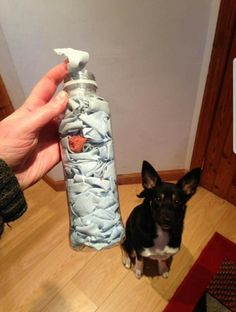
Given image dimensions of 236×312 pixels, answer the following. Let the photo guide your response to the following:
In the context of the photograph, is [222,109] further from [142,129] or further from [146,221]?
[146,221]

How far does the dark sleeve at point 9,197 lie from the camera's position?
1.93 ft

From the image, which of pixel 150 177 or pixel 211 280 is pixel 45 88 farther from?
pixel 211 280

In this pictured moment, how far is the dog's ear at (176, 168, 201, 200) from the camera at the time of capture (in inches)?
37.6

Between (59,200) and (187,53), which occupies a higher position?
(187,53)

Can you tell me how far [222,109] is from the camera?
1.26 metres

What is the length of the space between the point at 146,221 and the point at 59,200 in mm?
781

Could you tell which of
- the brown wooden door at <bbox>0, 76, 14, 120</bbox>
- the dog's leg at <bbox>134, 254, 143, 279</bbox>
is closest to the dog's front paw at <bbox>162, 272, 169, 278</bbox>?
the dog's leg at <bbox>134, 254, 143, 279</bbox>

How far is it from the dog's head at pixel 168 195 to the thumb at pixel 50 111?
0.46 metres

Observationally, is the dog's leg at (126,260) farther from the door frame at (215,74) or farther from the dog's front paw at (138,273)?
the door frame at (215,74)

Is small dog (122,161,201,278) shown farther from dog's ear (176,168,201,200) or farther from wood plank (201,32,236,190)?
wood plank (201,32,236,190)

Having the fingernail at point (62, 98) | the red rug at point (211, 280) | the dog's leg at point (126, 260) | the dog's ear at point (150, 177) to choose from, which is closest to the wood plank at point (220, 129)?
the red rug at point (211, 280)

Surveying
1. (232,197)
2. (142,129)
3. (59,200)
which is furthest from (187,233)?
(59,200)

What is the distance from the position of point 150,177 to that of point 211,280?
25.6 inches

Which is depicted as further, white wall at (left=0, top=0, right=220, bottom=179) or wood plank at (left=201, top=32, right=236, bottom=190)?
wood plank at (left=201, top=32, right=236, bottom=190)
